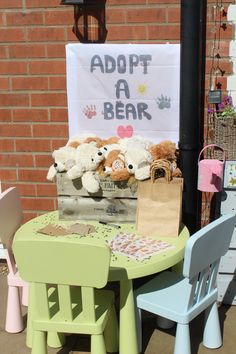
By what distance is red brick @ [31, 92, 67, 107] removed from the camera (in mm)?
3643

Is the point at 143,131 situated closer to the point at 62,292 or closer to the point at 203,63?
the point at 203,63

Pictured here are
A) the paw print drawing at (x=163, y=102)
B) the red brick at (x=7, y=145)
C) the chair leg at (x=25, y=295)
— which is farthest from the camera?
the red brick at (x=7, y=145)

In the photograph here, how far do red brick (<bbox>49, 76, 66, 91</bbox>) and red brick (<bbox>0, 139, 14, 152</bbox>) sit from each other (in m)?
0.57

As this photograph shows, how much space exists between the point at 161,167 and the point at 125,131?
769 mm

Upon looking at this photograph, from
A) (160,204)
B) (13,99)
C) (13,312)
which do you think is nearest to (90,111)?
(13,99)

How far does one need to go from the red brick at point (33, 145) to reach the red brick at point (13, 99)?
0.94 feet

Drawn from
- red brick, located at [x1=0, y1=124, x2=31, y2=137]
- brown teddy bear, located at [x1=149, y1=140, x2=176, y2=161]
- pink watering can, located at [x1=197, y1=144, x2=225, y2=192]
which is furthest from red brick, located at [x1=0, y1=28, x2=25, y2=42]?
pink watering can, located at [x1=197, y1=144, x2=225, y2=192]

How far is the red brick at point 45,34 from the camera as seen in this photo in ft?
11.6

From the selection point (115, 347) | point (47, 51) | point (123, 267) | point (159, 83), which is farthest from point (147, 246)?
point (47, 51)

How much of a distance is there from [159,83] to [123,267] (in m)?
1.51

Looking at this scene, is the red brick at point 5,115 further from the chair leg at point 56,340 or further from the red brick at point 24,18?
the chair leg at point 56,340

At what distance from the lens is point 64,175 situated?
3072 mm

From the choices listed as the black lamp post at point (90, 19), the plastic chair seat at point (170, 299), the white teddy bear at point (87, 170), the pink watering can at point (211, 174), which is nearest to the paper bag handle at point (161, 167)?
the pink watering can at point (211, 174)

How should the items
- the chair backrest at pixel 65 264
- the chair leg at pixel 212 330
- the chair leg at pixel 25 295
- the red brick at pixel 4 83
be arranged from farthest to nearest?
the red brick at pixel 4 83, the chair leg at pixel 25 295, the chair leg at pixel 212 330, the chair backrest at pixel 65 264
